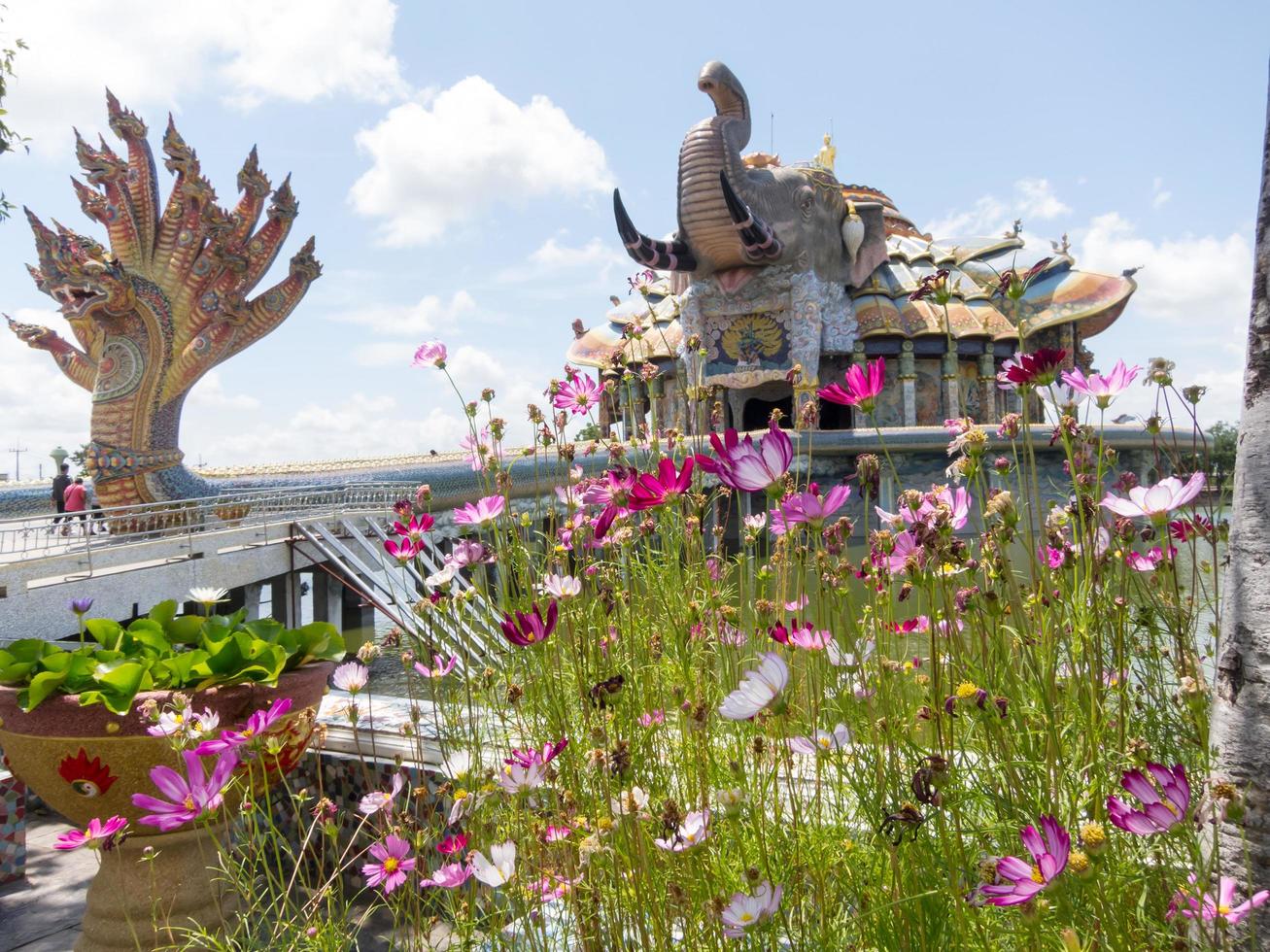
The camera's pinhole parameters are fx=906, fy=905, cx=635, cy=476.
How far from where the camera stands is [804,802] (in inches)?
66.4

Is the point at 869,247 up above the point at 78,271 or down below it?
above

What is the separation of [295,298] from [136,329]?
2.08 meters

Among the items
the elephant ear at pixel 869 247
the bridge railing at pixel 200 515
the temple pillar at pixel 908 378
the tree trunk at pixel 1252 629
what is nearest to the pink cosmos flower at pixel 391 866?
the tree trunk at pixel 1252 629

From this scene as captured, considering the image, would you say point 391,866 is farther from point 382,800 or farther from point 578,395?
point 578,395

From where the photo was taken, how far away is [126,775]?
2018mm

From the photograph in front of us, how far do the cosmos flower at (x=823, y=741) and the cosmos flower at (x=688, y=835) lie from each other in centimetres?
26

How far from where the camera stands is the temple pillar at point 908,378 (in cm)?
1872

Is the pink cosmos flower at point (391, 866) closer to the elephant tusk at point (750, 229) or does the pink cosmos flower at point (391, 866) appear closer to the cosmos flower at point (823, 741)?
the cosmos flower at point (823, 741)

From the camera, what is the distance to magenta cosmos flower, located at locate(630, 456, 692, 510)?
1.30 m

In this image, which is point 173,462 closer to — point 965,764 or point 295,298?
point 295,298

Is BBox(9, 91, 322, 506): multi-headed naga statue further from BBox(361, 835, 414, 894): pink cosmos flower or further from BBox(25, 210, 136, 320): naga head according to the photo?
BBox(361, 835, 414, 894): pink cosmos flower

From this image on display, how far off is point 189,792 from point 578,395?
114 cm

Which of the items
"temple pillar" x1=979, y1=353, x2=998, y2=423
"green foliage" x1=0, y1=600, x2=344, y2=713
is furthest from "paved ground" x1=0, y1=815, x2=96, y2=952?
"temple pillar" x1=979, y1=353, x2=998, y2=423

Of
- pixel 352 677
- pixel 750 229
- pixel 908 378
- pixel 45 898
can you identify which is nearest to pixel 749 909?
pixel 352 677
